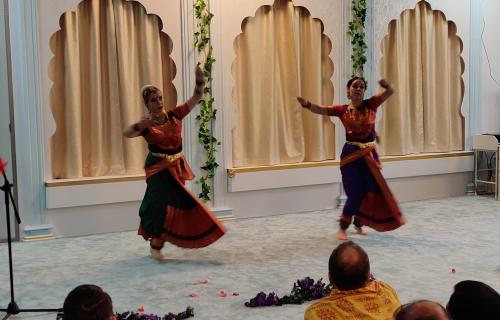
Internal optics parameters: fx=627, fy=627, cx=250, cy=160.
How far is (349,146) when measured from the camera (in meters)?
5.13

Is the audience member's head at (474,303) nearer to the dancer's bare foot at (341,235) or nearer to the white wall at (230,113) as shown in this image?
the dancer's bare foot at (341,235)

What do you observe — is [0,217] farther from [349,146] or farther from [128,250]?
[349,146]

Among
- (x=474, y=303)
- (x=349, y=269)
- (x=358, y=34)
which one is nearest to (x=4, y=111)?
(x=358, y=34)

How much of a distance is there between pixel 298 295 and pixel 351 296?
160 centimetres

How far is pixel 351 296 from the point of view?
204 centimetres

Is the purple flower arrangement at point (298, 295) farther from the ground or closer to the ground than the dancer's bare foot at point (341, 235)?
closer to the ground

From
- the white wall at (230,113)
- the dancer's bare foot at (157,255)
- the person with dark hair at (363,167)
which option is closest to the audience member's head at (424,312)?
the dancer's bare foot at (157,255)

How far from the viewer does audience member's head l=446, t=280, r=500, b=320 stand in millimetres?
1572

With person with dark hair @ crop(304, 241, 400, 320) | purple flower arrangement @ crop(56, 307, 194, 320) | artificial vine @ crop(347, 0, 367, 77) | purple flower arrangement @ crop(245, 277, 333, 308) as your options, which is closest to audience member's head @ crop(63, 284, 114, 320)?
person with dark hair @ crop(304, 241, 400, 320)

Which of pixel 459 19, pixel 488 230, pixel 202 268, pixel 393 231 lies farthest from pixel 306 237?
pixel 459 19

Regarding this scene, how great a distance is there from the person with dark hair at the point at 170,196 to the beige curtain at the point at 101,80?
1386 mm

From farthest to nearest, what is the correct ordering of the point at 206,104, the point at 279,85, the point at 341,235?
the point at 279,85 < the point at 206,104 < the point at 341,235

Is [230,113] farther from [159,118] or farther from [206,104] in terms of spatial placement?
[159,118]

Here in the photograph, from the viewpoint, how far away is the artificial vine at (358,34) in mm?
6734
